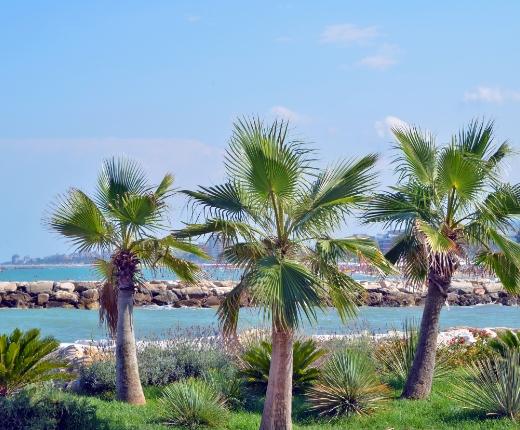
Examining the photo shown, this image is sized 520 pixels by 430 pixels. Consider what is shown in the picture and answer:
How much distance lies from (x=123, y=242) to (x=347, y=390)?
13.5 ft

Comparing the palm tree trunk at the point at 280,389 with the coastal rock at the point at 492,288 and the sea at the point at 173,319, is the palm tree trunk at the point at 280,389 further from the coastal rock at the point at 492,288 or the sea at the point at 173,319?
the coastal rock at the point at 492,288

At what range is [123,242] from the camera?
15047 mm

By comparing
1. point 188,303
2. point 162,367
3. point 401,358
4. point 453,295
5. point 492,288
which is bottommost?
point 162,367

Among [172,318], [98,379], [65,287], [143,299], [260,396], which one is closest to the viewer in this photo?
[260,396]

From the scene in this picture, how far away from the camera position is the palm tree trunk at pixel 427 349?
15281 millimetres

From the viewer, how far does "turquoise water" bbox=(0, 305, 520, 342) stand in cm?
3079

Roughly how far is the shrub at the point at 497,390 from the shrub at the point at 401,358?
1.94 meters

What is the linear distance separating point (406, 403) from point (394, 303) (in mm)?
34604

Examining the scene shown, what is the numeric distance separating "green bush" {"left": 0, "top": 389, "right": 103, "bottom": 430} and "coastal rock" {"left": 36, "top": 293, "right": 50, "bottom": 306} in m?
35.6

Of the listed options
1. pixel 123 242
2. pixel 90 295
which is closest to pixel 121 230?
pixel 123 242

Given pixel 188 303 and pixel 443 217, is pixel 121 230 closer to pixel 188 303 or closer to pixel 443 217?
pixel 443 217

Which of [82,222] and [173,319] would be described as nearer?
[82,222]

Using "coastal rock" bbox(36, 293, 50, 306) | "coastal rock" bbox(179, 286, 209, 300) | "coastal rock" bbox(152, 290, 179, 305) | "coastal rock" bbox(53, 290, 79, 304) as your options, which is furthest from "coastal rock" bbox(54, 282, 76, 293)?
"coastal rock" bbox(179, 286, 209, 300)

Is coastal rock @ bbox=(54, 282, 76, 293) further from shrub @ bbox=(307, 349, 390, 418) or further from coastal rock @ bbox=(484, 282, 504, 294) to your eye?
shrub @ bbox=(307, 349, 390, 418)
